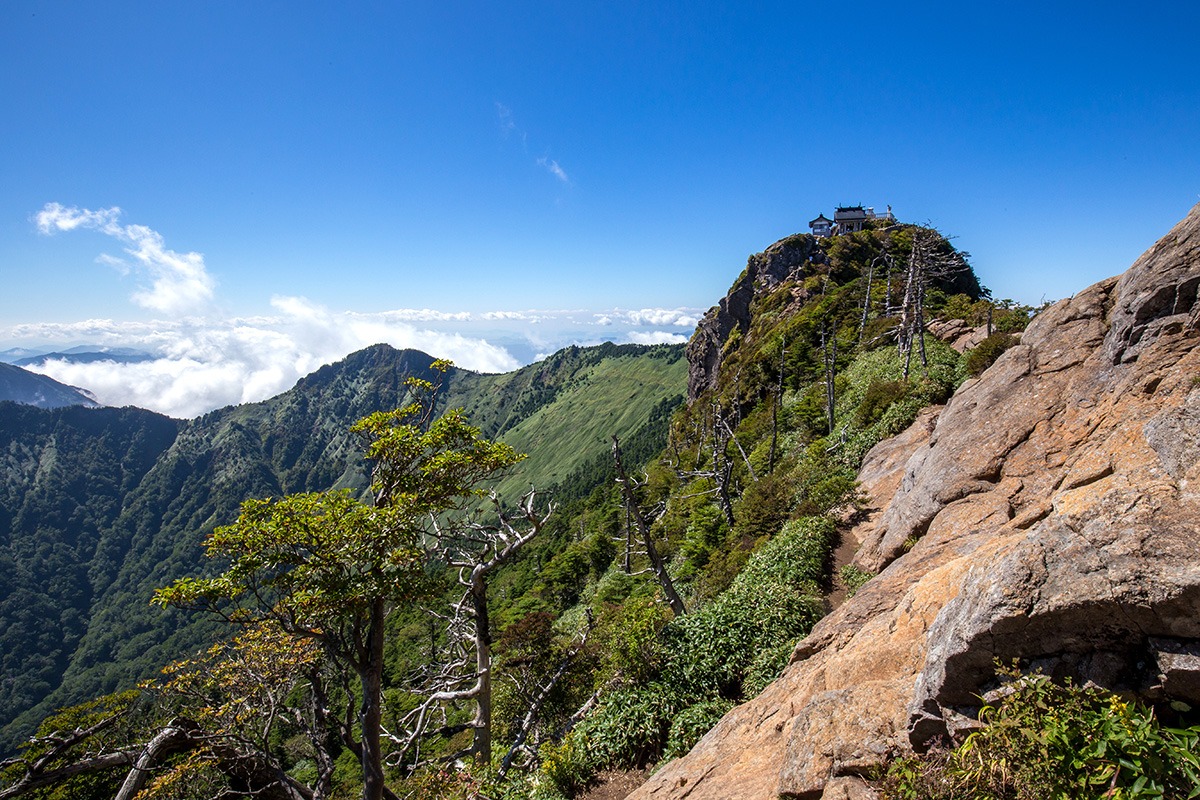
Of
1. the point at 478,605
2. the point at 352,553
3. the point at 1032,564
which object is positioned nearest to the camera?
the point at 1032,564

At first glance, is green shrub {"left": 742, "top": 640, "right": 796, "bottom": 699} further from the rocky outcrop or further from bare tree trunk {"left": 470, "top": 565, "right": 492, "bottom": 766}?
the rocky outcrop

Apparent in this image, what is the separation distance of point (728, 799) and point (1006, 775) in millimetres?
4437

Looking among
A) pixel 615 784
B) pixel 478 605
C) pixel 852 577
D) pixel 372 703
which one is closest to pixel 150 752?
pixel 372 703

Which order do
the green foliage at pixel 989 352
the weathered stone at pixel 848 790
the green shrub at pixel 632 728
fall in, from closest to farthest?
1. the weathered stone at pixel 848 790
2. the green shrub at pixel 632 728
3. the green foliage at pixel 989 352

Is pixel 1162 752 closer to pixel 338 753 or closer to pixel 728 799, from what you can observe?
Answer: pixel 728 799

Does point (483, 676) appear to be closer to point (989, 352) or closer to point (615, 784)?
point (615, 784)

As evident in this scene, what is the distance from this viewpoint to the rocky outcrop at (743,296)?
8912cm

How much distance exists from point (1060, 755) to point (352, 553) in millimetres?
10387

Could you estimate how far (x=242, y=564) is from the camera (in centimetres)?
952

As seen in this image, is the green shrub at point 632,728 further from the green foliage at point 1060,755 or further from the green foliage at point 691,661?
the green foliage at point 1060,755

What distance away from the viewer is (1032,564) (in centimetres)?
580

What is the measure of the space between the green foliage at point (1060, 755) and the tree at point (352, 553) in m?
8.79

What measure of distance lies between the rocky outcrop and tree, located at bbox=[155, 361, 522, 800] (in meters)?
81.7

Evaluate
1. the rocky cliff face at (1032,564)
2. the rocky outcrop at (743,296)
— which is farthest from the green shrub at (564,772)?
the rocky outcrop at (743,296)
